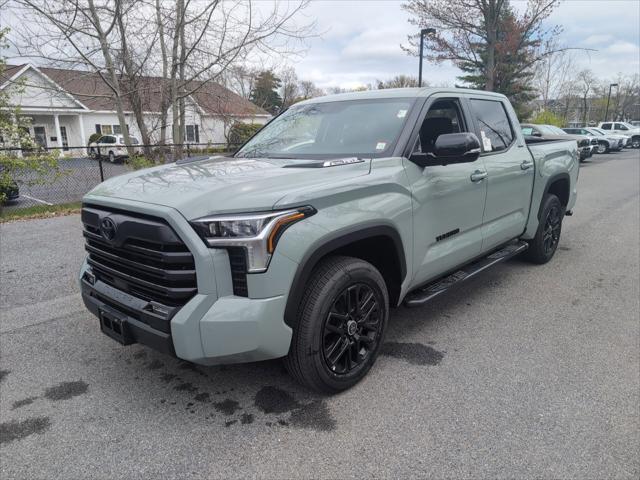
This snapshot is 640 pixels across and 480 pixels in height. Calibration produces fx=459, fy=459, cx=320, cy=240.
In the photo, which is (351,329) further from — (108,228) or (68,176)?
(68,176)

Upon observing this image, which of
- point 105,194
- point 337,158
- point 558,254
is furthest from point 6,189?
point 558,254

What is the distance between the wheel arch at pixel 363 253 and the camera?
2.44m

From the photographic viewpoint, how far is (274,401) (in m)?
2.83

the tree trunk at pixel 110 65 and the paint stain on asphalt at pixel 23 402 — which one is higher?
the tree trunk at pixel 110 65

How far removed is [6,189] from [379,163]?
9050 mm

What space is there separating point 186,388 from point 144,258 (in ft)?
3.32

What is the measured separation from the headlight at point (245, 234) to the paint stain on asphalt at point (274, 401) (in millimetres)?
988

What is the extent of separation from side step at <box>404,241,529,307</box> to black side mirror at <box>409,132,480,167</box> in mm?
964

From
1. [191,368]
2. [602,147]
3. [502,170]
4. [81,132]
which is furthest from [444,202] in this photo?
[81,132]

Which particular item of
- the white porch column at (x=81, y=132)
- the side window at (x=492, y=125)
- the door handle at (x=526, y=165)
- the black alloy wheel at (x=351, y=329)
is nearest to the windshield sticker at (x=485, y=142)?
the side window at (x=492, y=125)

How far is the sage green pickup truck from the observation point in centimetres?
229

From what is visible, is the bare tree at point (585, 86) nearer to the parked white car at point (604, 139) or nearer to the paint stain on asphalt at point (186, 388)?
the parked white car at point (604, 139)

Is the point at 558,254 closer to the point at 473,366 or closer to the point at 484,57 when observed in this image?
the point at 473,366

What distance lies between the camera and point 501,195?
4.20m
